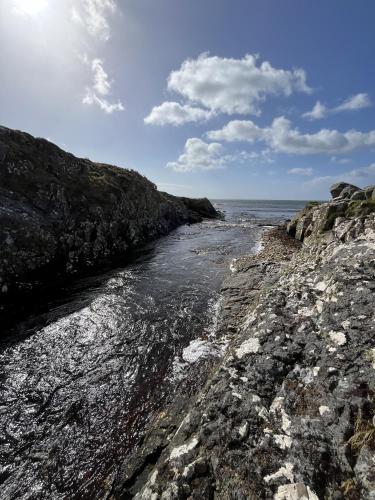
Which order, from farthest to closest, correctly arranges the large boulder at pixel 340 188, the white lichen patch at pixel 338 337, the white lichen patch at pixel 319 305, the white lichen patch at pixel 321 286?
1. the large boulder at pixel 340 188
2. the white lichen patch at pixel 321 286
3. the white lichen patch at pixel 319 305
4. the white lichen patch at pixel 338 337

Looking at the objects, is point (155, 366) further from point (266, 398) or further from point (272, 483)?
point (272, 483)

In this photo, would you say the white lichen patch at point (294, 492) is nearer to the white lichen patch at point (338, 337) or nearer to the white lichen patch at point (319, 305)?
the white lichen patch at point (338, 337)

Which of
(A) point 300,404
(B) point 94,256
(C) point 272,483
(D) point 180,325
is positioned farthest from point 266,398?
(B) point 94,256

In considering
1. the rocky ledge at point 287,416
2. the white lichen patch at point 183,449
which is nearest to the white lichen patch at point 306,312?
the rocky ledge at point 287,416

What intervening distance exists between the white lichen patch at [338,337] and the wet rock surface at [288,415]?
1.1 inches

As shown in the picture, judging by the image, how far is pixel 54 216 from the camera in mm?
20406

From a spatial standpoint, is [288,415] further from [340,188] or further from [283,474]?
[340,188]

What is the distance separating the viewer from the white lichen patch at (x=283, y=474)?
147 inches

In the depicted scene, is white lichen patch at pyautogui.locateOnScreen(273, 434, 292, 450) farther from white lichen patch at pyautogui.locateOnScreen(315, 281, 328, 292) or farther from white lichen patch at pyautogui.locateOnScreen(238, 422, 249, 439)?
white lichen patch at pyautogui.locateOnScreen(315, 281, 328, 292)

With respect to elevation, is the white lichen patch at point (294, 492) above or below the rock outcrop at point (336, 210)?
below

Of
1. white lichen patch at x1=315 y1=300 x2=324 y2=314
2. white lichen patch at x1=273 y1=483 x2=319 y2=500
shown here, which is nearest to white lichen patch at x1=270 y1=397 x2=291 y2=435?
white lichen patch at x1=273 y1=483 x2=319 y2=500

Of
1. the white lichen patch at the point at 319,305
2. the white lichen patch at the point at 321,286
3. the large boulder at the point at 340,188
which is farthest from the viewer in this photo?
the large boulder at the point at 340,188

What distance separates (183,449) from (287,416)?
191 cm

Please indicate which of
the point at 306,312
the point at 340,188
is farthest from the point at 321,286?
the point at 340,188
